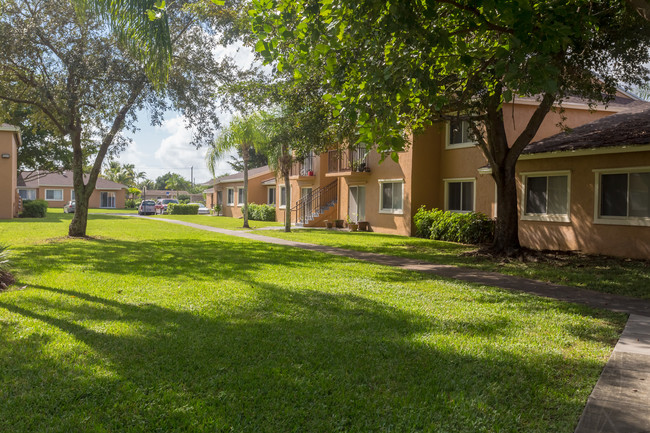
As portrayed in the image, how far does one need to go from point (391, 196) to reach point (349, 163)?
347 centimetres

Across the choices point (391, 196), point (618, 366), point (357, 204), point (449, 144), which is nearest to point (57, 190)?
point (357, 204)

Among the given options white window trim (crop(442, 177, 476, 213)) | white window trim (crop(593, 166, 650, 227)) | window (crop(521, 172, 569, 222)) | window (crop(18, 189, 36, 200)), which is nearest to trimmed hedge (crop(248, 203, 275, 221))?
white window trim (crop(442, 177, 476, 213))

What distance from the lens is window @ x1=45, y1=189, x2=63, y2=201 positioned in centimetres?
6294

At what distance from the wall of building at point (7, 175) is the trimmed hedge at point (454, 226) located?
2536cm

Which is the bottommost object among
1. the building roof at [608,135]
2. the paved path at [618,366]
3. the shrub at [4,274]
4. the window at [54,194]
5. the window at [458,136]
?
the paved path at [618,366]

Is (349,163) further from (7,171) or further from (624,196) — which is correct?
(7,171)

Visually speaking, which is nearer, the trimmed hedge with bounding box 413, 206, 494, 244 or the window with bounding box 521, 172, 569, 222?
the window with bounding box 521, 172, 569, 222

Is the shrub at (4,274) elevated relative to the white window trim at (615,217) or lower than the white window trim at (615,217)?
lower

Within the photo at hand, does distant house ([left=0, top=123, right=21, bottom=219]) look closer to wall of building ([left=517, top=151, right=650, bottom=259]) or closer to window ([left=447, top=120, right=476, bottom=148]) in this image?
window ([left=447, top=120, right=476, bottom=148])

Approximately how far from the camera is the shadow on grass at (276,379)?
12.1ft

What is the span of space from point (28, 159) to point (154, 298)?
37.5 meters

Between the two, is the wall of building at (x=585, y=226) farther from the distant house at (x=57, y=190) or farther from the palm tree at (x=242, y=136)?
the distant house at (x=57, y=190)

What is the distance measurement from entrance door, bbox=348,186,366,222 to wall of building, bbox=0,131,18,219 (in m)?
21.2

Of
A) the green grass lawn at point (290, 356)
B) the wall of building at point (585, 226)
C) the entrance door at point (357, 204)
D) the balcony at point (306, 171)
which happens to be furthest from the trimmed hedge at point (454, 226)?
the balcony at point (306, 171)
